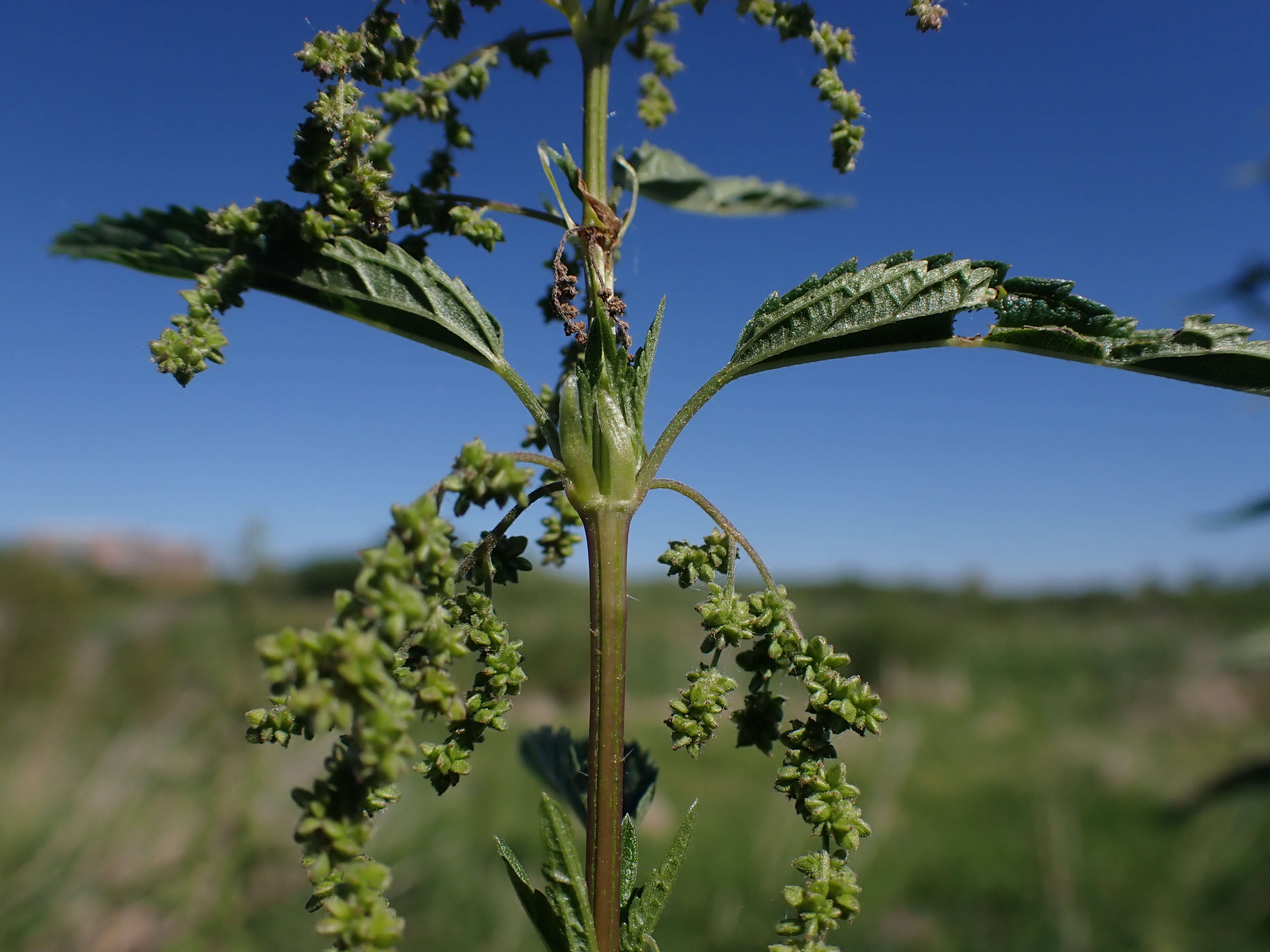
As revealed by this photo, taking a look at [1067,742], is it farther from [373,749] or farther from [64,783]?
[373,749]

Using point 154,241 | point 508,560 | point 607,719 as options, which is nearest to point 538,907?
point 607,719

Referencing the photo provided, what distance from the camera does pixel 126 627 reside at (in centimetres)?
1623

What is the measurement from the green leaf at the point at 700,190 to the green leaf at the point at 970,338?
0.66 m

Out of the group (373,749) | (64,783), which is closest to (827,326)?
(373,749)

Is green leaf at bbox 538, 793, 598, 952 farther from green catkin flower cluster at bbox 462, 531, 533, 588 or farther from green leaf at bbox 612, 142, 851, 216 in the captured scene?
green leaf at bbox 612, 142, 851, 216

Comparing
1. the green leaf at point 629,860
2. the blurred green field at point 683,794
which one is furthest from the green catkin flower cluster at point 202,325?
the blurred green field at point 683,794

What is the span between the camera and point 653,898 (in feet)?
4.13

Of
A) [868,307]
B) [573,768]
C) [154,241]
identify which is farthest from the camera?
[573,768]

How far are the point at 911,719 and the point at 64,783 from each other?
62.5 feet

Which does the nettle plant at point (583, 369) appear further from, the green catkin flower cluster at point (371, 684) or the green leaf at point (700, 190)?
the green leaf at point (700, 190)

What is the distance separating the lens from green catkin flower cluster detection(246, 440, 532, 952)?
35.2 inches

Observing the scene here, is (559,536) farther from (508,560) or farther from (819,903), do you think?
(819,903)

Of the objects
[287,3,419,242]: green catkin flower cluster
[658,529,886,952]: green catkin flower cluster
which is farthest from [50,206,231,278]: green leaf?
[658,529,886,952]: green catkin flower cluster

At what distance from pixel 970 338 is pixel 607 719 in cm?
88
